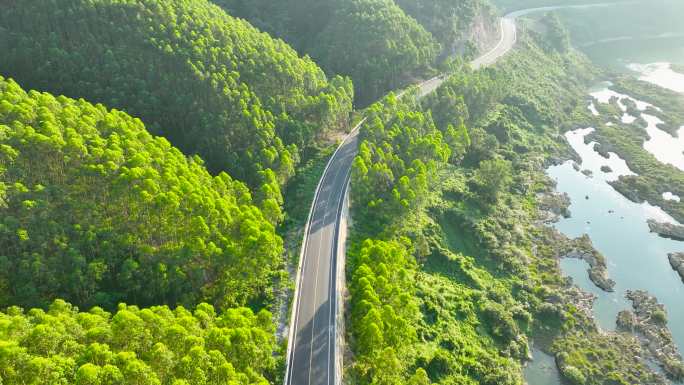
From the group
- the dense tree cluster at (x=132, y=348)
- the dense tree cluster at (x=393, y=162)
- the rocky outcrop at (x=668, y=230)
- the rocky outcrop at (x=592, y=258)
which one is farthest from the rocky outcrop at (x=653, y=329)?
the dense tree cluster at (x=132, y=348)

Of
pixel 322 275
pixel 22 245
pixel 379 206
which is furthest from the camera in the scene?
pixel 379 206

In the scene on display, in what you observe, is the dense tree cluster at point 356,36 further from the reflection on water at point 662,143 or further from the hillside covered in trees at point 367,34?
the reflection on water at point 662,143

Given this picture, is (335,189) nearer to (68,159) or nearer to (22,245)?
(68,159)

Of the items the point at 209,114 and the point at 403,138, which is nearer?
A: the point at 209,114

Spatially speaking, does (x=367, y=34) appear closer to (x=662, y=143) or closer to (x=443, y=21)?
(x=443, y=21)

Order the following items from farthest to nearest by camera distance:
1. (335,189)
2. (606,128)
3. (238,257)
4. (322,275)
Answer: (606,128) < (335,189) < (322,275) < (238,257)

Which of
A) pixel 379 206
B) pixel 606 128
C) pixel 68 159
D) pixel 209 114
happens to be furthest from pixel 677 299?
pixel 68 159

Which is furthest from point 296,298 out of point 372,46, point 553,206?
point 372,46

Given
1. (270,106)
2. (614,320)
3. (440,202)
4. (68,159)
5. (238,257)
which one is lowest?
(614,320)
